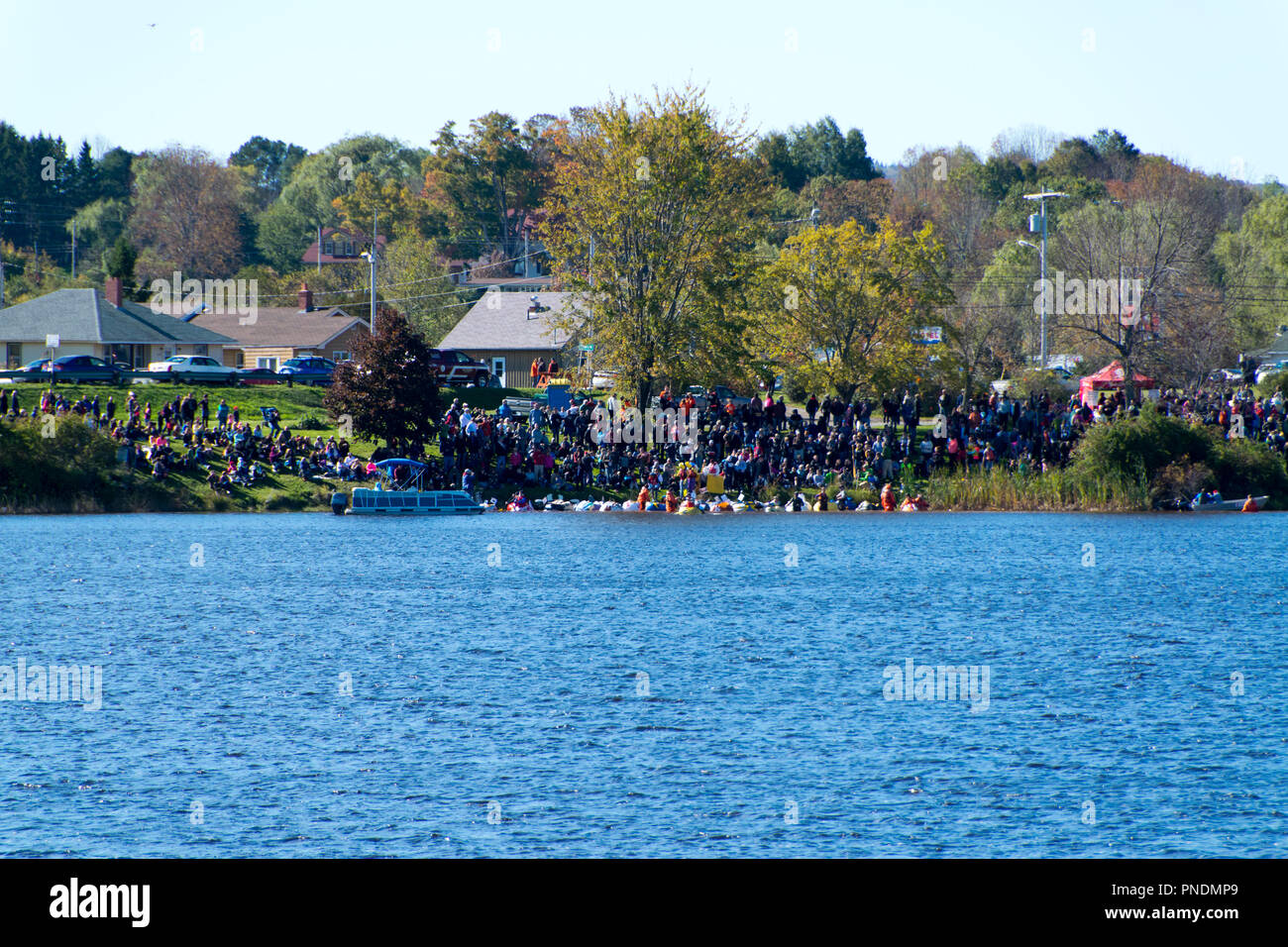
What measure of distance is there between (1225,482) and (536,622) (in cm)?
3997

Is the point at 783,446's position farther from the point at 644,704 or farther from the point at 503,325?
the point at 503,325

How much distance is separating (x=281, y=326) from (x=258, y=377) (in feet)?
78.1

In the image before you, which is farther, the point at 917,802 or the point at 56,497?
the point at 56,497

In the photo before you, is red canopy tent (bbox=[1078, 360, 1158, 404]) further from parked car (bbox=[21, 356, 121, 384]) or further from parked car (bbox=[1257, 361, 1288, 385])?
parked car (bbox=[21, 356, 121, 384])

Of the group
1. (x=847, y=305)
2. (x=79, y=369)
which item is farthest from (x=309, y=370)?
(x=847, y=305)

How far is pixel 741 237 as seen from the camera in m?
72.9

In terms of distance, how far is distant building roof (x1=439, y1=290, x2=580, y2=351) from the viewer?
97562 millimetres

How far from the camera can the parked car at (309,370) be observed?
7975cm

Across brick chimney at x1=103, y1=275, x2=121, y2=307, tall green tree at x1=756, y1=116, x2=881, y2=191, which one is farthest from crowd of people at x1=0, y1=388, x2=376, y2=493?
tall green tree at x1=756, y1=116, x2=881, y2=191

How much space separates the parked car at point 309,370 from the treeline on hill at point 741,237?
51.9 ft

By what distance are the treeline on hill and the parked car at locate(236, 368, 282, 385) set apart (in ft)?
58.8

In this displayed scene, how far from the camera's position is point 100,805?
19469mm

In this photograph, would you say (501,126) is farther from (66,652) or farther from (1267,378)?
(66,652)
